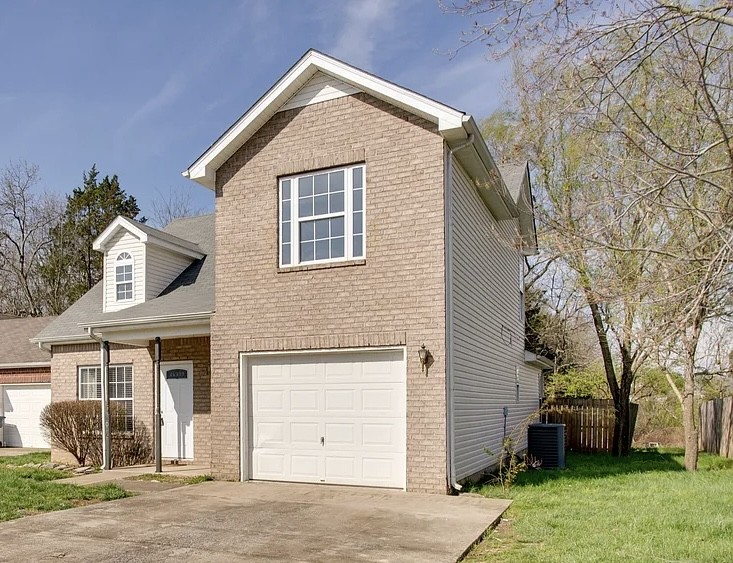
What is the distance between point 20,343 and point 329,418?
16966 millimetres

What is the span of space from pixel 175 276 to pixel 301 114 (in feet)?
22.5

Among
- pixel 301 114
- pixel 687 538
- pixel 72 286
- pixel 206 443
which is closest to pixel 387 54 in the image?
pixel 301 114

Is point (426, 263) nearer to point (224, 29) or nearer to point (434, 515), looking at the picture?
point (434, 515)

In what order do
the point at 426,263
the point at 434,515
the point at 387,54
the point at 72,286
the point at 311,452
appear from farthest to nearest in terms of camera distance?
1. the point at 72,286
2. the point at 311,452
3. the point at 426,263
4. the point at 387,54
5. the point at 434,515

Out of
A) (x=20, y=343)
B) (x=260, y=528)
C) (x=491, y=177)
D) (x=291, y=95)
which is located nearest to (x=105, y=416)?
(x=260, y=528)

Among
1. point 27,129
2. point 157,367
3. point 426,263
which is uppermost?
point 27,129

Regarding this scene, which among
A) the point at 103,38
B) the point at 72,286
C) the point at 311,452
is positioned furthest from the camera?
the point at 72,286

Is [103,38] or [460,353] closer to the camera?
[460,353]

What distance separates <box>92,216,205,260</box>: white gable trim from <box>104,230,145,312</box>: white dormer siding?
6.0 inches

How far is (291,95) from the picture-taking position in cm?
1138

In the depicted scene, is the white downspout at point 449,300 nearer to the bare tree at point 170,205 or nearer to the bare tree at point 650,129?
the bare tree at point 650,129

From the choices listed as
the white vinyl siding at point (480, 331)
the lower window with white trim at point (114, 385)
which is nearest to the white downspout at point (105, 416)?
the lower window with white trim at point (114, 385)

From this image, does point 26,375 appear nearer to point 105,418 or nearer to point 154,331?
point 105,418

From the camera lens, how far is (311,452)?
10922 mm
